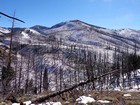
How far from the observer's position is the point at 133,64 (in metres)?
129

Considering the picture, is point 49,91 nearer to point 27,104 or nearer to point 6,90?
point 27,104

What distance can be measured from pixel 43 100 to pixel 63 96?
58 centimetres

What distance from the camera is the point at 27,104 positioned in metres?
7.52

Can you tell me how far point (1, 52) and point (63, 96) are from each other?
2.56 metres

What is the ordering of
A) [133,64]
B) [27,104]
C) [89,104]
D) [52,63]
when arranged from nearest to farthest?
[27,104] → [89,104] → [133,64] → [52,63]

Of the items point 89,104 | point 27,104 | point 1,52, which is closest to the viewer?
point 27,104

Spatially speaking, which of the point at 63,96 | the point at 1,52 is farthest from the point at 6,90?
the point at 63,96

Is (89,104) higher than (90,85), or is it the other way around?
(90,85)

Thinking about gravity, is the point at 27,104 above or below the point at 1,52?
below

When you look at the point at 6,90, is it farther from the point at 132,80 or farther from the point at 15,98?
the point at 132,80

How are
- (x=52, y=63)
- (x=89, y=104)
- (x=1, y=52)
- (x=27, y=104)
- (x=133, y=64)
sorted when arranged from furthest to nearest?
(x=52, y=63), (x=133, y=64), (x=89, y=104), (x=1, y=52), (x=27, y=104)

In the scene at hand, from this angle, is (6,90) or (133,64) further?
(133,64)

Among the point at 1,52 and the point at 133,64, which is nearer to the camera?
the point at 1,52

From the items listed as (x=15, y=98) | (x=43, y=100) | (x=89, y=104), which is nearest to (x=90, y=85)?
(x=43, y=100)
